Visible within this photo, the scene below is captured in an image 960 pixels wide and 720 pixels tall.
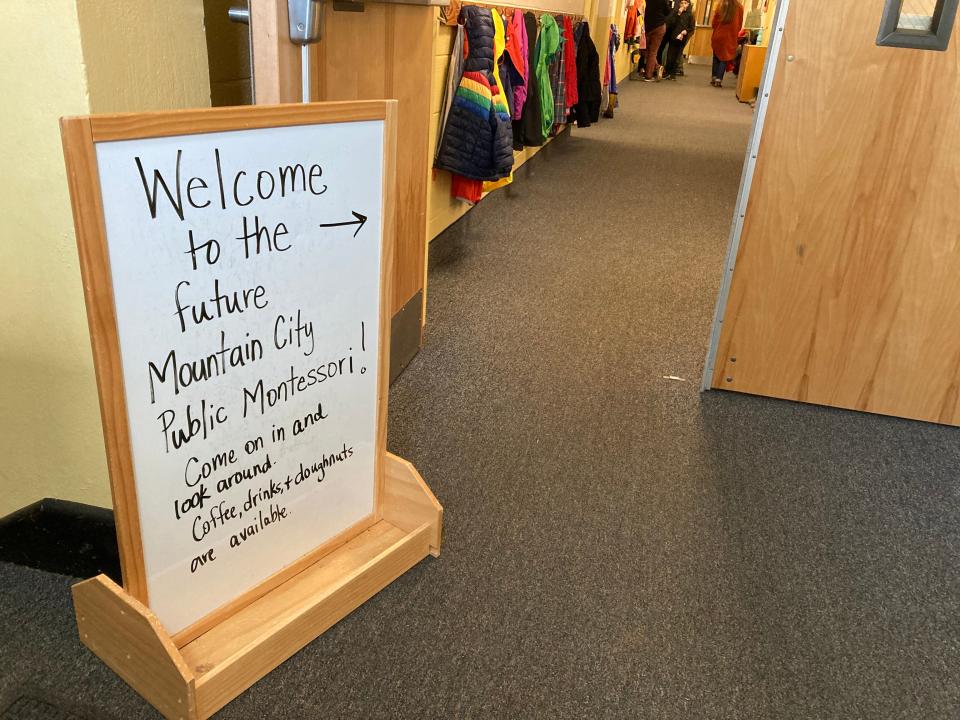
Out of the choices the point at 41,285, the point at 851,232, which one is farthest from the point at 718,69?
the point at 41,285

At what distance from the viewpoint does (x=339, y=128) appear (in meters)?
1.15

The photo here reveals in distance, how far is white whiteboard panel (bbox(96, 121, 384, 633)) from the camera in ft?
3.21

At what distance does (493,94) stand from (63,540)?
225 cm

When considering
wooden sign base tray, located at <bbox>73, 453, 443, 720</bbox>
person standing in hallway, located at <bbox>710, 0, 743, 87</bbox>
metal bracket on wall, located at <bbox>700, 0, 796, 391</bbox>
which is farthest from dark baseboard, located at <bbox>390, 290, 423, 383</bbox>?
person standing in hallway, located at <bbox>710, 0, 743, 87</bbox>

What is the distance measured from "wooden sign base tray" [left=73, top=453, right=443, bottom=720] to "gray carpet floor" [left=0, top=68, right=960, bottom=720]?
A: 36 mm

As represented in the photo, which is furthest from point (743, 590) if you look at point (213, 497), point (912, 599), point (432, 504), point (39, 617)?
point (39, 617)

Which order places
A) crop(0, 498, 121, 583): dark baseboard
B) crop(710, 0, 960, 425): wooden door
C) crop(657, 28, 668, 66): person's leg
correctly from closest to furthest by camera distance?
crop(0, 498, 121, 583): dark baseboard → crop(710, 0, 960, 425): wooden door → crop(657, 28, 668, 66): person's leg

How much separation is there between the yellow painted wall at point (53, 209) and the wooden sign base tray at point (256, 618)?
1.06 feet

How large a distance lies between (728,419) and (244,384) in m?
1.47

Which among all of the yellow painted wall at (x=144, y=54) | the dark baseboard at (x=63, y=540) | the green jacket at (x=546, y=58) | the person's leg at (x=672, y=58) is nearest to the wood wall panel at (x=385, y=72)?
the yellow painted wall at (x=144, y=54)

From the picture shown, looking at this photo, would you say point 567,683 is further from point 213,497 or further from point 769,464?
point 769,464

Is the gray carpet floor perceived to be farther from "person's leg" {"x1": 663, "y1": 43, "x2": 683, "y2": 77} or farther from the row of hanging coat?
"person's leg" {"x1": 663, "y1": 43, "x2": 683, "y2": 77}

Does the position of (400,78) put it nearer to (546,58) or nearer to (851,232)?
(851,232)

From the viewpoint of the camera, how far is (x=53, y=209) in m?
1.19
